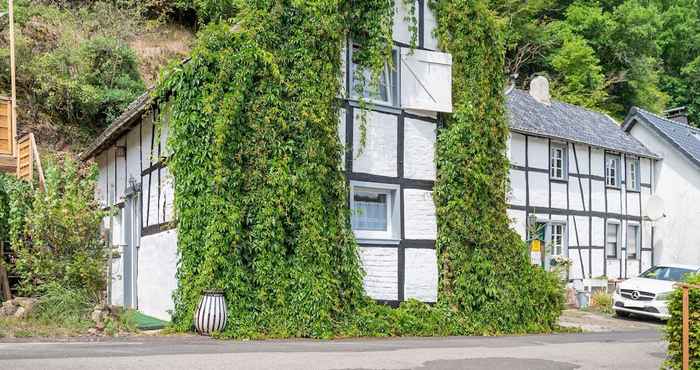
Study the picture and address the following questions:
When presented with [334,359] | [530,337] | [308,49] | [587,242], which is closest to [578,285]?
[587,242]

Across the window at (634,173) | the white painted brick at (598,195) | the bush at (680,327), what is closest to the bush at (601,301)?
the white painted brick at (598,195)

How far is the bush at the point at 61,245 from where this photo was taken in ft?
47.4

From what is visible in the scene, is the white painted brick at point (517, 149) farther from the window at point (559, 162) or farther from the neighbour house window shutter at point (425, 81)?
the neighbour house window shutter at point (425, 81)

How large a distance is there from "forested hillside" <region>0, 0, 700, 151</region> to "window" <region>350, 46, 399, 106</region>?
4.99 metres

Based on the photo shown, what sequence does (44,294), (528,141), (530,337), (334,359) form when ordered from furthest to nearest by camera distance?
(528,141) → (530,337) → (44,294) → (334,359)

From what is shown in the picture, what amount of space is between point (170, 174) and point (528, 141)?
12.9m

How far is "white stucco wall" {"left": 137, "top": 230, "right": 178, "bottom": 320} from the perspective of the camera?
15992mm

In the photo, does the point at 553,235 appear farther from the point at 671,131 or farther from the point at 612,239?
the point at 671,131

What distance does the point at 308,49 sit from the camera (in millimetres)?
15008

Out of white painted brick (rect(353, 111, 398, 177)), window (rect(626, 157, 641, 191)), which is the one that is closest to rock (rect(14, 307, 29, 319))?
white painted brick (rect(353, 111, 398, 177))

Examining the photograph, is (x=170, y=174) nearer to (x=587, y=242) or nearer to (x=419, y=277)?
(x=419, y=277)

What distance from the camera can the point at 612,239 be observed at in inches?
1105

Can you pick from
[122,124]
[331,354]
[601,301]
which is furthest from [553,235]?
[331,354]

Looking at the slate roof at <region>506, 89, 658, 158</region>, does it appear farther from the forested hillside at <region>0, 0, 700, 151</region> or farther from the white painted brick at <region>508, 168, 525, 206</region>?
the forested hillside at <region>0, 0, 700, 151</region>
